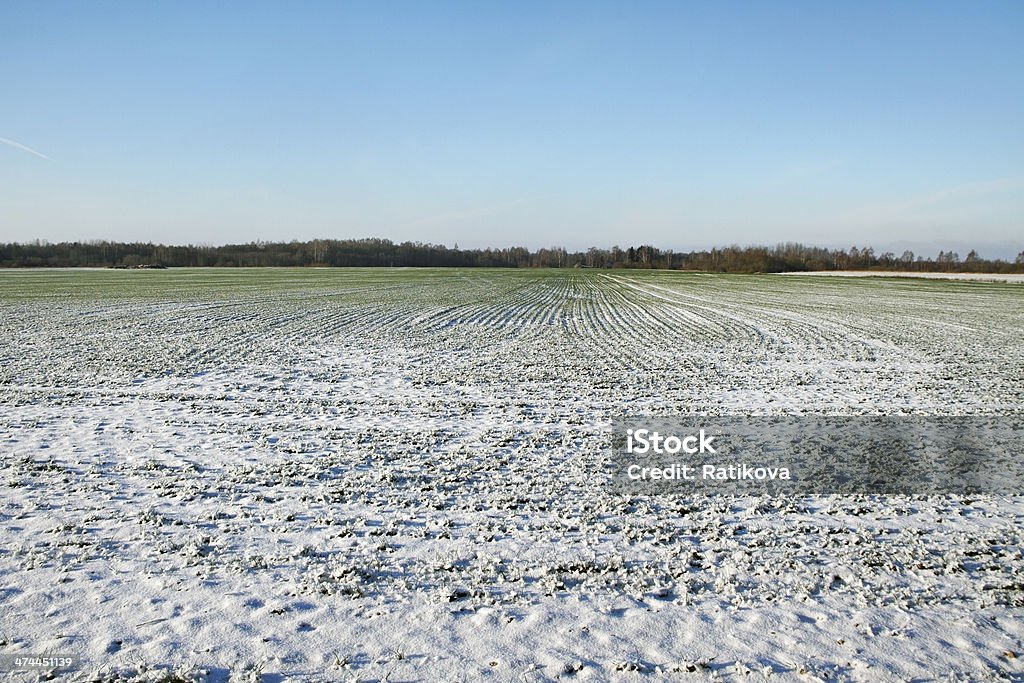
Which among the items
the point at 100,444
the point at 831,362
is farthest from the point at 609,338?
the point at 100,444

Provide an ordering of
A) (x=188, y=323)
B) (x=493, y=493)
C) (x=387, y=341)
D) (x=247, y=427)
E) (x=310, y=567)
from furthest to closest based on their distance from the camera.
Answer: (x=188, y=323), (x=387, y=341), (x=247, y=427), (x=493, y=493), (x=310, y=567)

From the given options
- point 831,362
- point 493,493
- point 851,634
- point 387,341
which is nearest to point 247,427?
point 493,493

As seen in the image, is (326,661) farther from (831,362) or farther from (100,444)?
(831,362)

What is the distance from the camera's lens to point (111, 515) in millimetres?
5770

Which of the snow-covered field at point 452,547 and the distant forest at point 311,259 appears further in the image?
the distant forest at point 311,259

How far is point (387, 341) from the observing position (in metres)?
18.6

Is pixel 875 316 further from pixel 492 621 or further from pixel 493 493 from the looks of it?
pixel 492 621

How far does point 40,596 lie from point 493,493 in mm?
3566

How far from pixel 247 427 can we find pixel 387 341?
9.69 meters

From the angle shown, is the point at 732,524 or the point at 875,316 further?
the point at 875,316

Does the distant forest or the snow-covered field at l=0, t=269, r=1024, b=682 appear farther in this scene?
the distant forest

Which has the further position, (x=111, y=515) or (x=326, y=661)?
(x=111, y=515)

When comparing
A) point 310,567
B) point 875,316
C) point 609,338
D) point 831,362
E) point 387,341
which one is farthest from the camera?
point 875,316

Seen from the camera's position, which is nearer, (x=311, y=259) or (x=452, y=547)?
(x=452, y=547)
